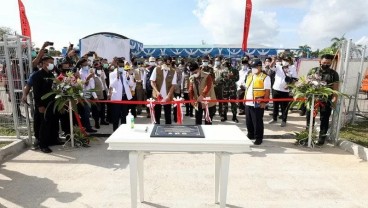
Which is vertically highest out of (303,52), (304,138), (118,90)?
(303,52)

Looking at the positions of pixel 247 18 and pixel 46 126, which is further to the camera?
pixel 247 18

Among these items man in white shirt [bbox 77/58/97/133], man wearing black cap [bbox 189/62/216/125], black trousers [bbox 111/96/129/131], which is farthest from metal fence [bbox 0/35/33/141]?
man wearing black cap [bbox 189/62/216/125]

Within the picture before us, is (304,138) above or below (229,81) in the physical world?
below

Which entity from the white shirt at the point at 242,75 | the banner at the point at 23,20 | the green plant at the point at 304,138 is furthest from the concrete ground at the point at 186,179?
the banner at the point at 23,20

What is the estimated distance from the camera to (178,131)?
3674 mm

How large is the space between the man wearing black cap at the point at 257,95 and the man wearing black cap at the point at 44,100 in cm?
422

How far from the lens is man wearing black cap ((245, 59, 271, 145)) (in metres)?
6.40

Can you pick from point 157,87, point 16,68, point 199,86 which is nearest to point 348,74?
point 199,86

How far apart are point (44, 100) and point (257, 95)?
14.6ft

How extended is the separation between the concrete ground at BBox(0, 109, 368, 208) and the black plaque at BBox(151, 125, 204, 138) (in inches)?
39.7

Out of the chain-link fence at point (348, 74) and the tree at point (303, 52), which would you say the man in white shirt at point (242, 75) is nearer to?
the chain-link fence at point (348, 74)

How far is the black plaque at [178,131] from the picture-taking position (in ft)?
11.4

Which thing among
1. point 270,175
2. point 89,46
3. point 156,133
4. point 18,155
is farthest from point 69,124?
point 89,46

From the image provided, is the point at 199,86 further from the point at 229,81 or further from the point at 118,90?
the point at 229,81
